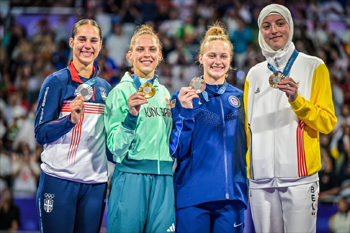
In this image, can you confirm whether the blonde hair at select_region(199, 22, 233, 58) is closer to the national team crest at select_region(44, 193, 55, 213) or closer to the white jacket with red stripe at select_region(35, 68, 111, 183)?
the white jacket with red stripe at select_region(35, 68, 111, 183)

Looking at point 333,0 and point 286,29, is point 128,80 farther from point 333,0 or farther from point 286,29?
point 333,0

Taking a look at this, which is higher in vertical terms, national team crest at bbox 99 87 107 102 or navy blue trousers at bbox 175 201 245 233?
national team crest at bbox 99 87 107 102

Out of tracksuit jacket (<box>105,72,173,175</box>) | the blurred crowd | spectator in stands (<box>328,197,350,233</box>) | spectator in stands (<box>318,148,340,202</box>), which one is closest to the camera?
tracksuit jacket (<box>105,72,173,175</box>)

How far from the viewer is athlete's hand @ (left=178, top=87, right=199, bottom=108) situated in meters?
3.57

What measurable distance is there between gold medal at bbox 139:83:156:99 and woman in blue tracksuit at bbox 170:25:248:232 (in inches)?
8.8

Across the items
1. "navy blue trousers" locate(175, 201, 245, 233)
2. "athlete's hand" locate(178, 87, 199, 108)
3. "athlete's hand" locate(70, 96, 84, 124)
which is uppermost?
"athlete's hand" locate(178, 87, 199, 108)

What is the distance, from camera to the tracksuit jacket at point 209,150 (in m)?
3.62

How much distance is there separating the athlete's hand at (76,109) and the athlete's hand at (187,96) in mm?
806

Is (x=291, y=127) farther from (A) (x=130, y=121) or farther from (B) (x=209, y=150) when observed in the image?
(A) (x=130, y=121)

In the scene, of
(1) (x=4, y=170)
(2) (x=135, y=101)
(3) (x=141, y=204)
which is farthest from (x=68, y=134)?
(1) (x=4, y=170)

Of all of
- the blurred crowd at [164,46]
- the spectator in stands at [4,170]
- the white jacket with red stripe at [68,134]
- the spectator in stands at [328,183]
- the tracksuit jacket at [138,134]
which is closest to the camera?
the tracksuit jacket at [138,134]

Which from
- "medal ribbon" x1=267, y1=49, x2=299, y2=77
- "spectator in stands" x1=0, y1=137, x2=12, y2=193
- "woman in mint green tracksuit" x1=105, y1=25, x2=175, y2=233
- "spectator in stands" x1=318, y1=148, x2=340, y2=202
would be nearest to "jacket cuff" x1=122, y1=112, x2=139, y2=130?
"woman in mint green tracksuit" x1=105, y1=25, x2=175, y2=233

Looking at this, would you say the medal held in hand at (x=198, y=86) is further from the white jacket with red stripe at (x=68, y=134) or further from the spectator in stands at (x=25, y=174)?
the spectator in stands at (x=25, y=174)

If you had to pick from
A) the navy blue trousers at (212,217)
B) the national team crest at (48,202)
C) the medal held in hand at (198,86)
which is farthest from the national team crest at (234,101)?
the national team crest at (48,202)
